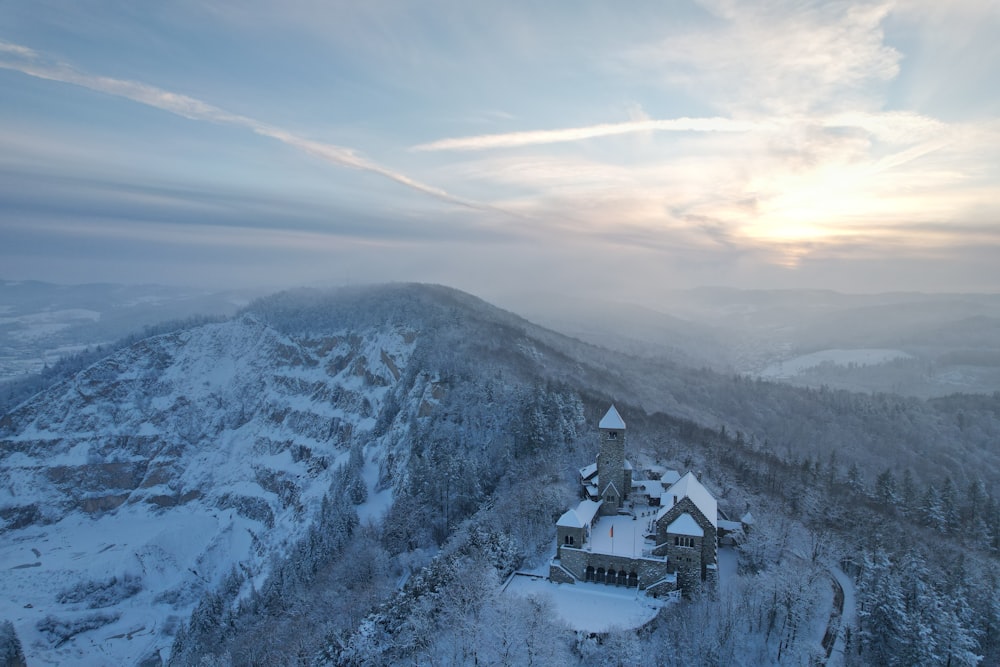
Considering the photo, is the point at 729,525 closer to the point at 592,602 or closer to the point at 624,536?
the point at 624,536

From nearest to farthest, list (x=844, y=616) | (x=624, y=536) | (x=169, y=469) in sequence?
(x=844, y=616) < (x=624, y=536) < (x=169, y=469)

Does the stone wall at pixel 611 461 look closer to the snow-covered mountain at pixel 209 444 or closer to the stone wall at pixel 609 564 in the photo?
the stone wall at pixel 609 564

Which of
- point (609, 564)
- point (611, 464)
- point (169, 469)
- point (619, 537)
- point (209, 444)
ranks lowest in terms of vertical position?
point (169, 469)

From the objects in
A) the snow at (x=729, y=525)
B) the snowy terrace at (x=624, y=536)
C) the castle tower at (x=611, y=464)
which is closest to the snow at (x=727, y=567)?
the snow at (x=729, y=525)

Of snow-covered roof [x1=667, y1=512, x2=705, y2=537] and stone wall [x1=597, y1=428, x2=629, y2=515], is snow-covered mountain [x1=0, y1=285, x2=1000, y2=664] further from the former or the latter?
snow-covered roof [x1=667, y1=512, x2=705, y2=537]

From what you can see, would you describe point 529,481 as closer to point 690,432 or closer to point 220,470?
point 690,432

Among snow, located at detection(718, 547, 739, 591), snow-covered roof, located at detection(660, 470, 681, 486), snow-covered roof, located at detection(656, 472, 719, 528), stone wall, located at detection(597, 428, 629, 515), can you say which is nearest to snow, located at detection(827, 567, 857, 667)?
snow, located at detection(718, 547, 739, 591)

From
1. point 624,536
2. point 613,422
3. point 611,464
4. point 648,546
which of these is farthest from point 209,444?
point 648,546
